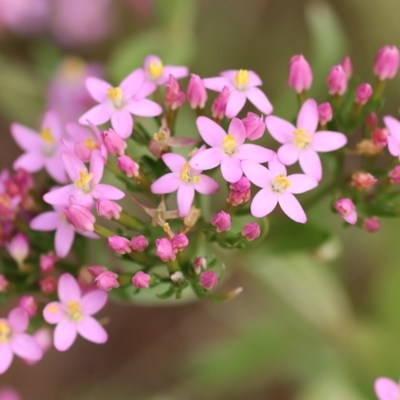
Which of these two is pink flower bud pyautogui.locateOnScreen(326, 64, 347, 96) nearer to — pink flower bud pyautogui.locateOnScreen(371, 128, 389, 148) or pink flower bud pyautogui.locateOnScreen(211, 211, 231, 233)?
pink flower bud pyautogui.locateOnScreen(371, 128, 389, 148)

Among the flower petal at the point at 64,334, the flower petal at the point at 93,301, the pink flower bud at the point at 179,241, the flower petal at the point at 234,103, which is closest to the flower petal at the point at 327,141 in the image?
the flower petal at the point at 234,103

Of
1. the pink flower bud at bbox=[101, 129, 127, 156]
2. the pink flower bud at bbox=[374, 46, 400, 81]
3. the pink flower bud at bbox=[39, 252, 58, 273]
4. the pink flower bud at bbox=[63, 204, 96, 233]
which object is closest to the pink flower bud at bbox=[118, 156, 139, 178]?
the pink flower bud at bbox=[101, 129, 127, 156]

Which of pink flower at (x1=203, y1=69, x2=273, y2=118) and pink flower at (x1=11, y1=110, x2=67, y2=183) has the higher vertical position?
pink flower at (x1=203, y1=69, x2=273, y2=118)

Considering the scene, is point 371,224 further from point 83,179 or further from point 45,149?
point 45,149

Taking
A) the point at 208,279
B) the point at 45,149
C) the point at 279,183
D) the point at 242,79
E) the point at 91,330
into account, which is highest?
the point at 242,79

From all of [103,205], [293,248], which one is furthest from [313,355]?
[103,205]

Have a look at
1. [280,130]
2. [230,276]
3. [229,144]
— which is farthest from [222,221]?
[230,276]
